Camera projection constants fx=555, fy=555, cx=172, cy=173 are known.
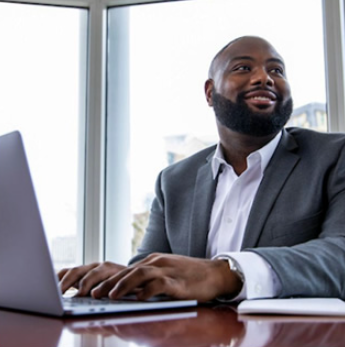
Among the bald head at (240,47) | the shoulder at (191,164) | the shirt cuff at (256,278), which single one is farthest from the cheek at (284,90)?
the shirt cuff at (256,278)

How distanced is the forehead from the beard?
0.14 m

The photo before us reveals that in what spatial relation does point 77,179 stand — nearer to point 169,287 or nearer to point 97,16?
point 97,16

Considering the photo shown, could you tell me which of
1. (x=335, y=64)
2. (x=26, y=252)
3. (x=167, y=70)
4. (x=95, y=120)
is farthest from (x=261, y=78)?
(x=26, y=252)

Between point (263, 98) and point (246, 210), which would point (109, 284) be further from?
point (263, 98)

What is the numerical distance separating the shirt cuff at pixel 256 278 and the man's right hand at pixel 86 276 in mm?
243

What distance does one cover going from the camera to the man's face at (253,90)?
1.89 meters

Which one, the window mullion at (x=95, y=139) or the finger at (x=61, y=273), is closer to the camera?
the finger at (x=61, y=273)

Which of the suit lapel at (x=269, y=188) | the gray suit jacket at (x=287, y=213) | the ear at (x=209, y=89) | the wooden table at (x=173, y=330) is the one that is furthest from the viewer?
the ear at (x=209, y=89)

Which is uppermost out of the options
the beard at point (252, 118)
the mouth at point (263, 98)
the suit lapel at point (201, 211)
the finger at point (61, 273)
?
the mouth at point (263, 98)

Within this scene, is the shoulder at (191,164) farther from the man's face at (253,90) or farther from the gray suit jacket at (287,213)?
the man's face at (253,90)

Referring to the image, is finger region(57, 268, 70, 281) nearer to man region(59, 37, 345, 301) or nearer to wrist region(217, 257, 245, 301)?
man region(59, 37, 345, 301)

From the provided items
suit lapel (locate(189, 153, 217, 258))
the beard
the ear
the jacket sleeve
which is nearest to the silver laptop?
the jacket sleeve

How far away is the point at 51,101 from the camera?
8.61 feet

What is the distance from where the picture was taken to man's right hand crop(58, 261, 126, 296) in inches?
42.4
